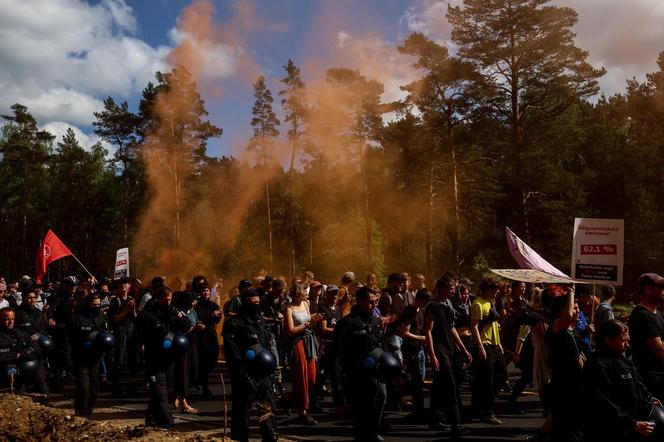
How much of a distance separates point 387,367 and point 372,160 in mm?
32765

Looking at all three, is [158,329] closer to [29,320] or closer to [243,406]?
[243,406]

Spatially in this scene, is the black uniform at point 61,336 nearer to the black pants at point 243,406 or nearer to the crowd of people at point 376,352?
the crowd of people at point 376,352

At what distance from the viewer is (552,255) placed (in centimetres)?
3161

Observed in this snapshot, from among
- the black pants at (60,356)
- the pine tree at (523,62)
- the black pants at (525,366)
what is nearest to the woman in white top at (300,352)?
the black pants at (525,366)

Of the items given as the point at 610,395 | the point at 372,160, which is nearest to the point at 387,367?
the point at 610,395

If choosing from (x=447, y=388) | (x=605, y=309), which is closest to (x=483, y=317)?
(x=447, y=388)

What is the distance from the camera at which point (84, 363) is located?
7.91 meters

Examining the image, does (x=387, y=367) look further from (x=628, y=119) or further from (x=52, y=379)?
(x=628, y=119)

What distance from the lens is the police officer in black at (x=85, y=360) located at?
25.7 ft

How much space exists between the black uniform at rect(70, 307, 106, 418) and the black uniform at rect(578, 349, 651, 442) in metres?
6.00

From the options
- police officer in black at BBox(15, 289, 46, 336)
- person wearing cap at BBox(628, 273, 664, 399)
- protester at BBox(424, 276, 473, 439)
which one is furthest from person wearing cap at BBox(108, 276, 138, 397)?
person wearing cap at BBox(628, 273, 664, 399)

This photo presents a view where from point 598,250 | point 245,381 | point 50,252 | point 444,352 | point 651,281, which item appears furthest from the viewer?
point 50,252

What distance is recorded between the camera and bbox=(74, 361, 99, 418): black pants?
7.83 m

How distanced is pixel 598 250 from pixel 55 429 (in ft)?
26.7
